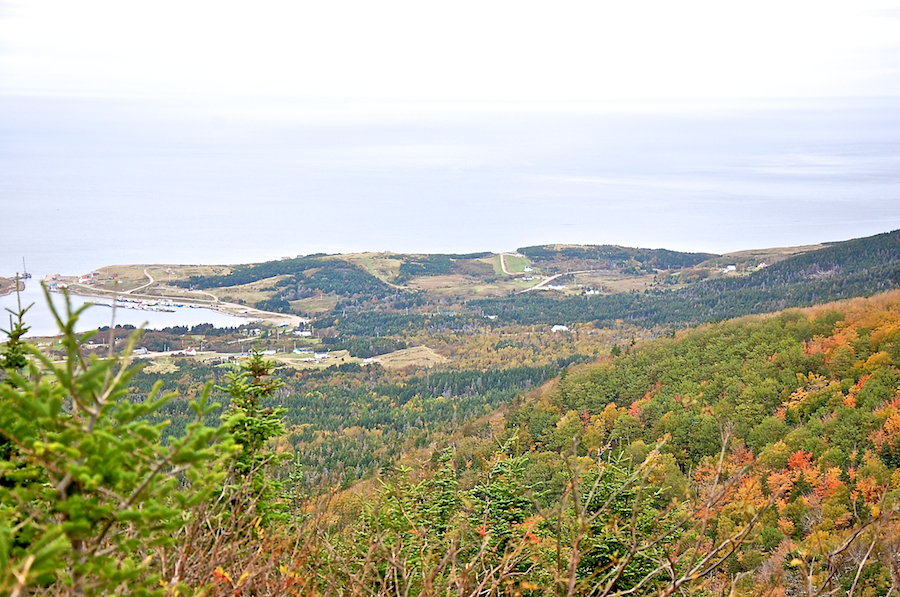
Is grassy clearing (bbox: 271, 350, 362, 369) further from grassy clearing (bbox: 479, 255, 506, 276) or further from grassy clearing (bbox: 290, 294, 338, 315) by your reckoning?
grassy clearing (bbox: 479, 255, 506, 276)

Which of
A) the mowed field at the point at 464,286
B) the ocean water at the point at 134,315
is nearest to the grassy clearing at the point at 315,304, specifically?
the ocean water at the point at 134,315

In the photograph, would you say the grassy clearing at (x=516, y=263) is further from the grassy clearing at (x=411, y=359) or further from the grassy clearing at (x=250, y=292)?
the grassy clearing at (x=411, y=359)

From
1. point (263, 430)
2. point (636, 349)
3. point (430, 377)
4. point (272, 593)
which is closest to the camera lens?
point (272, 593)

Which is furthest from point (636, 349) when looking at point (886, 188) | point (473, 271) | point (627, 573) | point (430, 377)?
point (886, 188)

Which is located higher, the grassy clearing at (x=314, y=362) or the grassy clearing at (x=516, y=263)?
the grassy clearing at (x=516, y=263)

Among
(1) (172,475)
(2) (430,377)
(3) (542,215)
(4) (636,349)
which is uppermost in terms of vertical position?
(3) (542,215)

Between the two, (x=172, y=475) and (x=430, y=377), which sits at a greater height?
(x=172, y=475)

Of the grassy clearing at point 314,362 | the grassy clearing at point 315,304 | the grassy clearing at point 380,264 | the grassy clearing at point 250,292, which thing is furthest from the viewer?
the grassy clearing at point 380,264

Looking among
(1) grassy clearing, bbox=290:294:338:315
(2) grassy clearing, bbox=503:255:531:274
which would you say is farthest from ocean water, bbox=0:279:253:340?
(2) grassy clearing, bbox=503:255:531:274

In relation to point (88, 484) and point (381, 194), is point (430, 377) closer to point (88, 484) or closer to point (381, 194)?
point (88, 484)

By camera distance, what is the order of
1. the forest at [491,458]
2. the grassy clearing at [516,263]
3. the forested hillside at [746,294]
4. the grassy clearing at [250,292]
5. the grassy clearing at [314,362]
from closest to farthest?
the forest at [491,458] < the grassy clearing at [314,362] < the forested hillside at [746,294] < the grassy clearing at [250,292] < the grassy clearing at [516,263]
